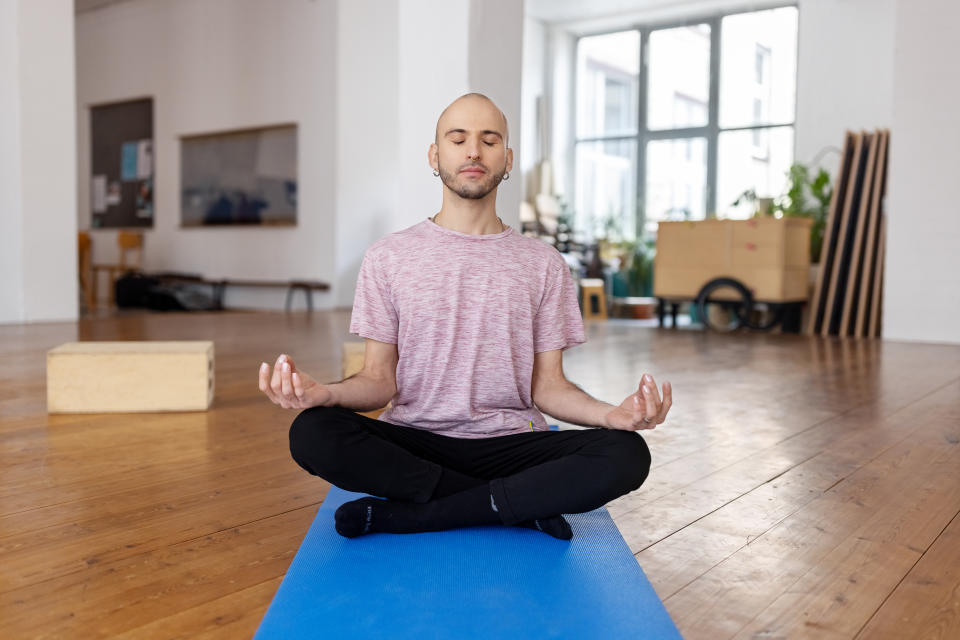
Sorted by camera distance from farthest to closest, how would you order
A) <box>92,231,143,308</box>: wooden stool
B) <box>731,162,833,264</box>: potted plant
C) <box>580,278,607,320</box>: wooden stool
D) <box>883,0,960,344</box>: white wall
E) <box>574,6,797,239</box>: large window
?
<box>574,6,797,239</box>: large window → <box>92,231,143,308</box>: wooden stool → <box>580,278,607,320</box>: wooden stool → <box>731,162,833,264</box>: potted plant → <box>883,0,960,344</box>: white wall

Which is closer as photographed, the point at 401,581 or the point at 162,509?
the point at 401,581

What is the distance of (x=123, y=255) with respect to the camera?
10219 millimetres

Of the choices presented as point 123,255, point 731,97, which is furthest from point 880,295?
point 123,255

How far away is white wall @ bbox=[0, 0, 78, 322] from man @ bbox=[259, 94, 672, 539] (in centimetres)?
555

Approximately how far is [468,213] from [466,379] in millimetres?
344

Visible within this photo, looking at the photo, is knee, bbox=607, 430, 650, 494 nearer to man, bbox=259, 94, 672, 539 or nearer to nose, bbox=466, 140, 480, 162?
man, bbox=259, 94, 672, 539

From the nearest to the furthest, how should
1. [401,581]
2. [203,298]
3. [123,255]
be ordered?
[401,581] → [203,298] → [123,255]

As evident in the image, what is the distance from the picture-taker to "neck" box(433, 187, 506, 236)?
70.8 inches

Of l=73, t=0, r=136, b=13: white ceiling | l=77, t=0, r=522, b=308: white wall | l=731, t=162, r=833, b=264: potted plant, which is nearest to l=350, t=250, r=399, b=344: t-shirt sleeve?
l=77, t=0, r=522, b=308: white wall

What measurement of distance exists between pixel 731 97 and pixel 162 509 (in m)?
9.88

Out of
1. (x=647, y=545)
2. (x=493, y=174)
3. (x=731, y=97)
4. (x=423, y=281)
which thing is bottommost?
(x=647, y=545)

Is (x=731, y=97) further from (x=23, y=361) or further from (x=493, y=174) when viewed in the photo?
(x=493, y=174)

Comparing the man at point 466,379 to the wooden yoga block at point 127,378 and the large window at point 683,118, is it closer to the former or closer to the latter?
the wooden yoga block at point 127,378

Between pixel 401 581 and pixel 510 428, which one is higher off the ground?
pixel 510 428
